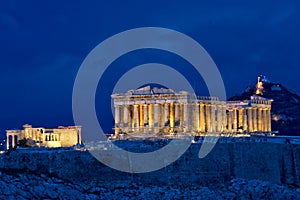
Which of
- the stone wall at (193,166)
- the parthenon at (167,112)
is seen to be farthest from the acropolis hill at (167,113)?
the stone wall at (193,166)

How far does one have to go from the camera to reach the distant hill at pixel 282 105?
A: 321 ft

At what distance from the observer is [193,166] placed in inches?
2072

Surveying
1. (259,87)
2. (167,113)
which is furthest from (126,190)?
(259,87)

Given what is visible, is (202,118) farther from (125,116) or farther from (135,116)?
(125,116)

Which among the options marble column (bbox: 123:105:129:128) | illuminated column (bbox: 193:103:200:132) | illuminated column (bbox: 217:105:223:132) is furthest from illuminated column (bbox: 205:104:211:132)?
marble column (bbox: 123:105:129:128)

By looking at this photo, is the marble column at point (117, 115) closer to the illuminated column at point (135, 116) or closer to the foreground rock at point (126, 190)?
the illuminated column at point (135, 116)

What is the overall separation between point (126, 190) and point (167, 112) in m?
25.8

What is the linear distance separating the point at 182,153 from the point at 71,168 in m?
9.65

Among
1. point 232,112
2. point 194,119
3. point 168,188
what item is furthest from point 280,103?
point 168,188

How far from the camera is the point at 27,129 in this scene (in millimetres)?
76875

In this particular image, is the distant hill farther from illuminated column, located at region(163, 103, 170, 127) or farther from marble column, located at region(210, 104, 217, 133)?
illuminated column, located at region(163, 103, 170, 127)

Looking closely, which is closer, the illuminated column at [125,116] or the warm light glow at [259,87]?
the illuminated column at [125,116]

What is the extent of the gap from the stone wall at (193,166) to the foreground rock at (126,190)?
2.87 feet

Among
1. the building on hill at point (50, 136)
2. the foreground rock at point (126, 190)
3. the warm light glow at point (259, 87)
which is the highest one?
the warm light glow at point (259, 87)
